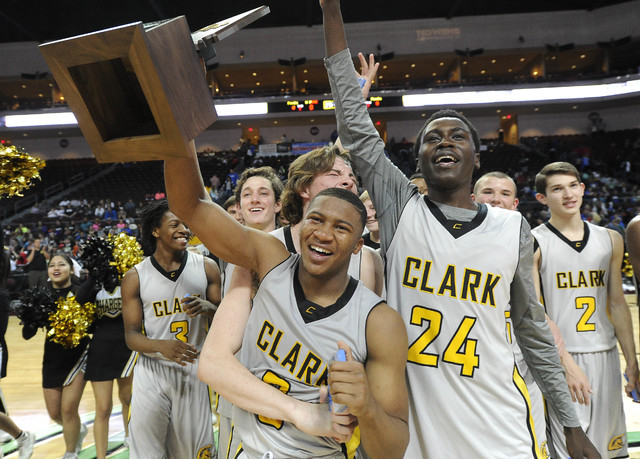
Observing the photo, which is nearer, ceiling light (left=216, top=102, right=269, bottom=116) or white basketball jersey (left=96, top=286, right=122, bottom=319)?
white basketball jersey (left=96, top=286, right=122, bottom=319)

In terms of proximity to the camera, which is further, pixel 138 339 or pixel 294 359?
pixel 138 339

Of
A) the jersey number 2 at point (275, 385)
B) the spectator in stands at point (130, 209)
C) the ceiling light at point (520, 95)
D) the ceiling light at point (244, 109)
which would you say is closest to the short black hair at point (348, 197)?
the jersey number 2 at point (275, 385)

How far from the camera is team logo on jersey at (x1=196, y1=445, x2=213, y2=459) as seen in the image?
11.3 ft

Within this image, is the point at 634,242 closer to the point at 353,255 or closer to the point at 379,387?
the point at 353,255

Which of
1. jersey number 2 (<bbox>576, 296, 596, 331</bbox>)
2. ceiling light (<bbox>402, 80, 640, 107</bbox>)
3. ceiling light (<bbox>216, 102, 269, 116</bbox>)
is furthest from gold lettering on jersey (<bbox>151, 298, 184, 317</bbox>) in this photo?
ceiling light (<bbox>402, 80, 640, 107</bbox>)

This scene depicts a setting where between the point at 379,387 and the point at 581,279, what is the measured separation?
7.79 ft

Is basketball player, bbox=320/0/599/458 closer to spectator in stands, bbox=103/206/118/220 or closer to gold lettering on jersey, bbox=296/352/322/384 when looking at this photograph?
gold lettering on jersey, bbox=296/352/322/384

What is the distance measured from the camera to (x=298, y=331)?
5.44ft

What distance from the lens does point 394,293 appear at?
1.98 meters

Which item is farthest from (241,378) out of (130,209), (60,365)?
(130,209)

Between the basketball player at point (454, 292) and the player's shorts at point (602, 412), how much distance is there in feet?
4.77

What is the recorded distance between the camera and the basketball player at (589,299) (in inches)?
128

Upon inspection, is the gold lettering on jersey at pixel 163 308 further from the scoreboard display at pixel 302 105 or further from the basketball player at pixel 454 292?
the scoreboard display at pixel 302 105

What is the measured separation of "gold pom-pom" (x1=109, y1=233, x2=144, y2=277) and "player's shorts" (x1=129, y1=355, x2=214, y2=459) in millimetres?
1238
